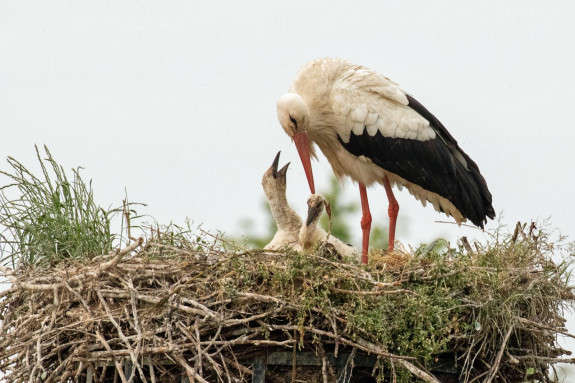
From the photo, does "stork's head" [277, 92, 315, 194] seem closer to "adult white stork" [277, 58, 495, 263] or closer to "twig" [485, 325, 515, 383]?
"adult white stork" [277, 58, 495, 263]

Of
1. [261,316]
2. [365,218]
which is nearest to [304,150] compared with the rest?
[365,218]

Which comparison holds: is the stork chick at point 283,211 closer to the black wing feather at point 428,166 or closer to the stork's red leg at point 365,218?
the stork's red leg at point 365,218

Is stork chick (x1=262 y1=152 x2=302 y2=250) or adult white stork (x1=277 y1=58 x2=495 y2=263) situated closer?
stork chick (x1=262 y1=152 x2=302 y2=250)

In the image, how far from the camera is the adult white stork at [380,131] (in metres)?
8.49

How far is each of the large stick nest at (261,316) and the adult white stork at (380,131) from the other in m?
2.01

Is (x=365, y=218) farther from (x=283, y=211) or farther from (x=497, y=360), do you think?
(x=497, y=360)

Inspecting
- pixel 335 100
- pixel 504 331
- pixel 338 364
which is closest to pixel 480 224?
pixel 335 100

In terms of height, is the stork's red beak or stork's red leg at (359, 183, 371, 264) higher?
the stork's red beak

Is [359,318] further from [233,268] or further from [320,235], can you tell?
[320,235]

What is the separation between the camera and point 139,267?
6.26m

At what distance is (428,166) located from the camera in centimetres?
859

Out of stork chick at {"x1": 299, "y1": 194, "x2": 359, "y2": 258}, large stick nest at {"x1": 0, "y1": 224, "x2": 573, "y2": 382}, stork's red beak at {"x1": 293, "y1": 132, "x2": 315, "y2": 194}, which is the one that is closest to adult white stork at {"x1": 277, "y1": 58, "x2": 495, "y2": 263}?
stork's red beak at {"x1": 293, "y1": 132, "x2": 315, "y2": 194}

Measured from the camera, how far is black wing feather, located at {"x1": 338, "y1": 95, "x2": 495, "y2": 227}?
28.1 feet

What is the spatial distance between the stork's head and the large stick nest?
2018 mm
